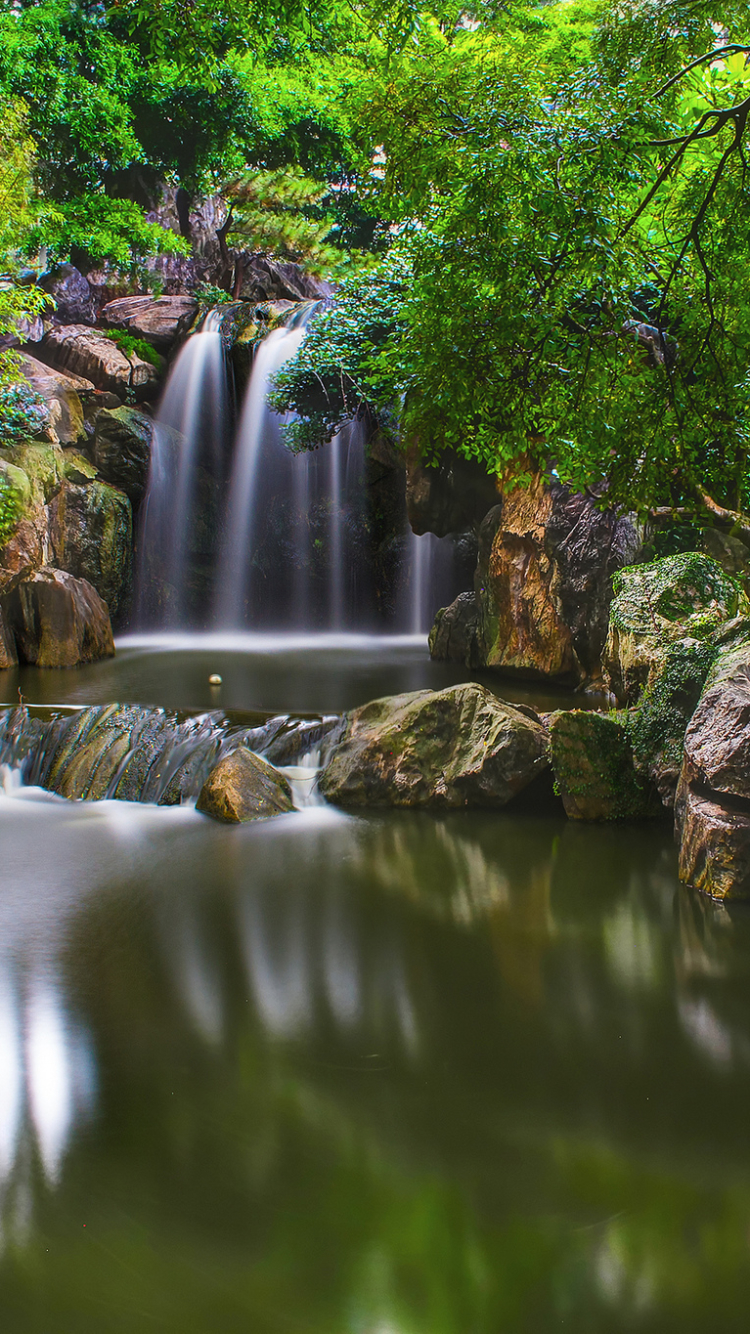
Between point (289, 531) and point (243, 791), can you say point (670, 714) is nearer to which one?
point (243, 791)

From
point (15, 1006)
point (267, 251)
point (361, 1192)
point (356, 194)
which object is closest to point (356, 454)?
point (356, 194)

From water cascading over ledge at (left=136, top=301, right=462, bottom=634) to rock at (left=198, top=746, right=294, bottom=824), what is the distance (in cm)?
1078

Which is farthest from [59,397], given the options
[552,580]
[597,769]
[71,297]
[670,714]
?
[670,714]

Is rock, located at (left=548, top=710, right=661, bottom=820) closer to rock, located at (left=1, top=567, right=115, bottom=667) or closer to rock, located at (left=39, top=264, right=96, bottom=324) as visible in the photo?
rock, located at (left=1, top=567, right=115, bottom=667)

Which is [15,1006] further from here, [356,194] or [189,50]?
[356,194]

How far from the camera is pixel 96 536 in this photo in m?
16.8

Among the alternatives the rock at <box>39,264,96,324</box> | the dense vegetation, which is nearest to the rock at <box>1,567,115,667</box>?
the dense vegetation

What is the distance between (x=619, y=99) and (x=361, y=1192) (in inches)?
218

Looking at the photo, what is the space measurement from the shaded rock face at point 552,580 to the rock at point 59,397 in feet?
30.8

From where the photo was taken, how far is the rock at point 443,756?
7.56 meters

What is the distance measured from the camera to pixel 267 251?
24.5 m

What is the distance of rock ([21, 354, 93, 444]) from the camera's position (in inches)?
651

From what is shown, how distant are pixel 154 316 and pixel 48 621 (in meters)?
→ 11.3

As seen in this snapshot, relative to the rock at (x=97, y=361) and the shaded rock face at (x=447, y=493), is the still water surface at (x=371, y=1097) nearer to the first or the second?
the shaded rock face at (x=447, y=493)
